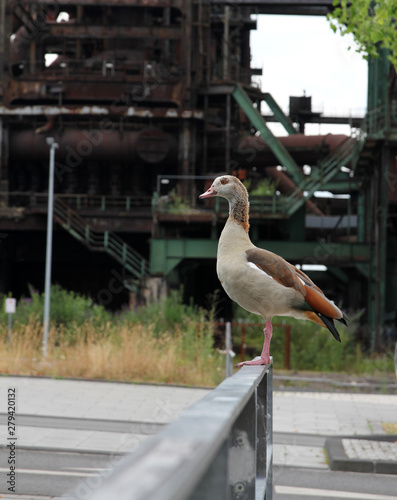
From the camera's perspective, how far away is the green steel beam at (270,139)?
33.5 m

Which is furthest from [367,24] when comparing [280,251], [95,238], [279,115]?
[279,115]

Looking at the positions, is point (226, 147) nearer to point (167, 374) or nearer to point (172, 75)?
point (172, 75)

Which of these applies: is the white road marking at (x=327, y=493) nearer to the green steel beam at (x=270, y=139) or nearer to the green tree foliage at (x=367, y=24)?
the green tree foliage at (x=367, y=24)

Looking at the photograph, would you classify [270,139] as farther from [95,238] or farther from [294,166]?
[95,238]

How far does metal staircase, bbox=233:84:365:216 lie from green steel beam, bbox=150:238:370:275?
4.85 ft

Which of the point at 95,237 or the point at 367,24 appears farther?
the point at 95,237

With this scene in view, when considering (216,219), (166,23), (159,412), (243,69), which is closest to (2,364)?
(159,412)

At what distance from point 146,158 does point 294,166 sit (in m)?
6.53

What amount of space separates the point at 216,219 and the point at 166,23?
46.2ft

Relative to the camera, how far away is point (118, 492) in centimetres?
82

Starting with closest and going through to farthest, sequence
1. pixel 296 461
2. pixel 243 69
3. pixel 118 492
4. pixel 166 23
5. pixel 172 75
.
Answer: pixel 118 492 → pixel 296 461 → pixel 172 75 → pixel 166 23 → pixel 243 69

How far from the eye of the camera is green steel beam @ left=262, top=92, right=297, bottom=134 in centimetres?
3941

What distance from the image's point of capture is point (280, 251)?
2911cm

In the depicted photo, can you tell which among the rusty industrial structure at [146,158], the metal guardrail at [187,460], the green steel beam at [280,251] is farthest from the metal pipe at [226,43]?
the metal guardrail at [187,460]
